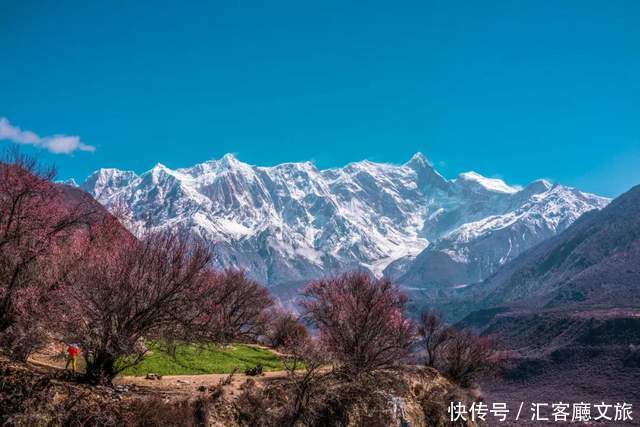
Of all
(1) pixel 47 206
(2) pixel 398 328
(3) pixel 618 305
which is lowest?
(2) pixel 398 328

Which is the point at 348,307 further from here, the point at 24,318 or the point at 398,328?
the point at 24,318

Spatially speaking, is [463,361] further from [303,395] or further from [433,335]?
[303,395]

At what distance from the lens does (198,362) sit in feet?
92.0

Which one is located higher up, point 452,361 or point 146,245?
point 146,245

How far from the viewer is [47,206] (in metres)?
22.0

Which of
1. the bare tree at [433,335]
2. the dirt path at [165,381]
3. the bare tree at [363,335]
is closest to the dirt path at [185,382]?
the dirt path at [165,381]

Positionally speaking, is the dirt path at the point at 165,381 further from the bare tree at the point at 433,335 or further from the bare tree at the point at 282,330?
the bare tree at the point at 433,335

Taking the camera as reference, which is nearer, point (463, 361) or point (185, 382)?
point (185, 382)

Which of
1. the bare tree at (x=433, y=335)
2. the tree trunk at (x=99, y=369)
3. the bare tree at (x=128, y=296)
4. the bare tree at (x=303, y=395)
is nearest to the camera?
the bare tree at (x=128, y=296)

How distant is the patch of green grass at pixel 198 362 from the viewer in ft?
80.4

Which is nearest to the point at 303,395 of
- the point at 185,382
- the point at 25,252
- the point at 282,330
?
the point at 185,382

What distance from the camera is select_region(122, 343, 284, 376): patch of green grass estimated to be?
80.4 feet

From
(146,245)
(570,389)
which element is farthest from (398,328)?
(570,389)

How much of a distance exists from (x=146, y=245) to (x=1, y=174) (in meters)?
7.65
